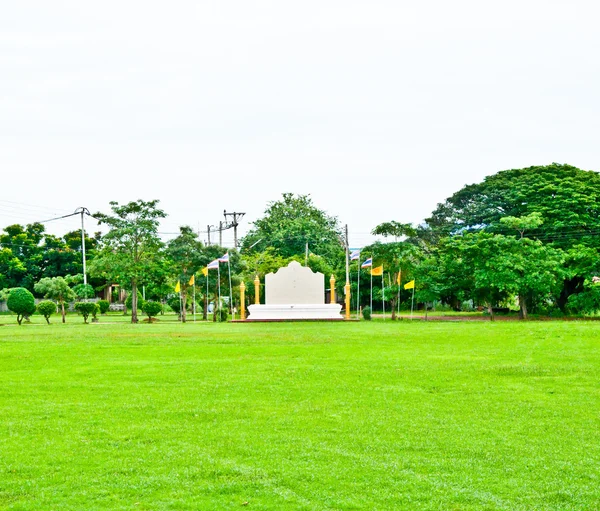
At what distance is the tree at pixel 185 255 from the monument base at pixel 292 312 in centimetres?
476

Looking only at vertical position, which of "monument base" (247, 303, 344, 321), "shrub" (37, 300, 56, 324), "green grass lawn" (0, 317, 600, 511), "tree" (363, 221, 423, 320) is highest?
"tree" (363, 221, 423, 320)

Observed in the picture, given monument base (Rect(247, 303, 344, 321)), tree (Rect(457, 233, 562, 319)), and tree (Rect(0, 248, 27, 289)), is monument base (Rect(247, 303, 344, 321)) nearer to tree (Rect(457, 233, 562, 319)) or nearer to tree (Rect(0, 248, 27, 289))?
tree (Rect(457, 233, 562, 319))

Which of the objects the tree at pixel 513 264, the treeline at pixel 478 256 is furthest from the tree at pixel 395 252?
the tree at pixel 513 264

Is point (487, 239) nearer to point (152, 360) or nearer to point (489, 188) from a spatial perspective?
point (489, 188)

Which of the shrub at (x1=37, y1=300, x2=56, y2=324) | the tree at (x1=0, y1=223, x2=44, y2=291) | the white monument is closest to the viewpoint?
the shrub at (x1=37, y1=300, x2=56, y2=324)

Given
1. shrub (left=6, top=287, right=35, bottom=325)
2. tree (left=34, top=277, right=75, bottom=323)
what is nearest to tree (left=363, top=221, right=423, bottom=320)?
tree (left=34, top=277, right=75, bottom=323)

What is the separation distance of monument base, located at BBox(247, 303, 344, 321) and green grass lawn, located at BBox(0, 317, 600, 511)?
22.3 meters

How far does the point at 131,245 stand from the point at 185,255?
125 inches

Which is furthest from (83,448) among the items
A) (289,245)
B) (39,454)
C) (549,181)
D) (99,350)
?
(289,245)

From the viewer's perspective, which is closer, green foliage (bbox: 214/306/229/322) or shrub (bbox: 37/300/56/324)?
shrub (bbox: 37/300/56/324)

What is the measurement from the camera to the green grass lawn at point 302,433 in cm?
570

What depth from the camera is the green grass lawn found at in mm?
5703

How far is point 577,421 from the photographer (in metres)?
8.36

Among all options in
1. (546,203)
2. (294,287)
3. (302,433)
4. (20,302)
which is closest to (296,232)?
(294,287)
